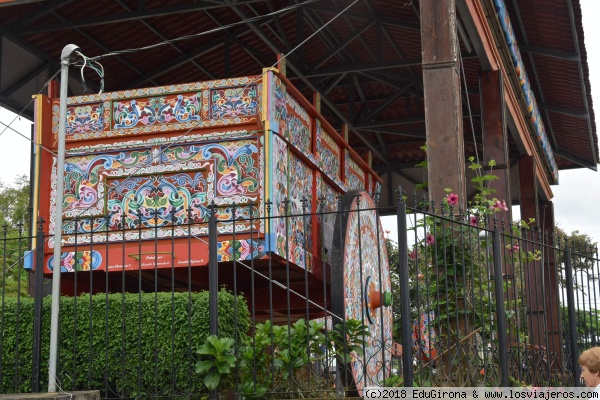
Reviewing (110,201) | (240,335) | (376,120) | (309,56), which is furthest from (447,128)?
(376,120)

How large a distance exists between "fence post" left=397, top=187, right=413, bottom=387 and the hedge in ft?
4.13

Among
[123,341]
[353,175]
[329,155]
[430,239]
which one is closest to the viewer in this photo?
[123,341]

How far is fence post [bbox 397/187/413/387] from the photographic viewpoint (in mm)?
6633

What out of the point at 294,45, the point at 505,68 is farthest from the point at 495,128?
the point at 294,45

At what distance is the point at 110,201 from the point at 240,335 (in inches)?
106

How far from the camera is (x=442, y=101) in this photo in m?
8.55

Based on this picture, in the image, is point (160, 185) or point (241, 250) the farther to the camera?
point (160, 185)

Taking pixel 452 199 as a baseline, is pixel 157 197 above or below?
above

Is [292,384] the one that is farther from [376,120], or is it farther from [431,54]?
[376,120]

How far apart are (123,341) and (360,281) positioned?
1.97 metres

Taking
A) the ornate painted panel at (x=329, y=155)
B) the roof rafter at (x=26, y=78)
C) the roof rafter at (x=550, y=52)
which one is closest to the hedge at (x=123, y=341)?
the ornate painted panel at (x=329, y=155)

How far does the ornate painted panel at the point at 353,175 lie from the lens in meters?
11.7

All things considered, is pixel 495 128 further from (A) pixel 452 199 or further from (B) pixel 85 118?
(B) pixel 85 118

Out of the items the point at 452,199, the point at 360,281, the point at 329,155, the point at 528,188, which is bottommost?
the point at 360,281
